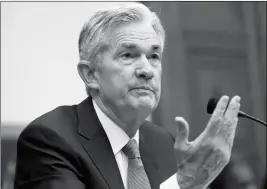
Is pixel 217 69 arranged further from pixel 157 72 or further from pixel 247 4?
pixel 157 72

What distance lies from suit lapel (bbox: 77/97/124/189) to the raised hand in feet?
0.86

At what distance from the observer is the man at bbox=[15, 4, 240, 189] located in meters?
2.03

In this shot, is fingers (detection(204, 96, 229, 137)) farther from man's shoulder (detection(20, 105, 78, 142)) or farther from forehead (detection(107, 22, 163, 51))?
man's shoulder (detection(20, 105, 78, 142))

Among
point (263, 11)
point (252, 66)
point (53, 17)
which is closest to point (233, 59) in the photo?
point (252, 66)

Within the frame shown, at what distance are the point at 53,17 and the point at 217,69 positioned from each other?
141cm

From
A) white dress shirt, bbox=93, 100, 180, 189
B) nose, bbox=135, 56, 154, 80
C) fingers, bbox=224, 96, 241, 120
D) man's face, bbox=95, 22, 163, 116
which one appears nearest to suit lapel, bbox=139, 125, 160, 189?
white dress shirt, bbox=93, 100, 180, 189

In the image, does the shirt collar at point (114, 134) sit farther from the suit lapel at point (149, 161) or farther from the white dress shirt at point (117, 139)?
the suit lapel at point (149, 161)

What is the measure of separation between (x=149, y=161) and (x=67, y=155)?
1.34 feet

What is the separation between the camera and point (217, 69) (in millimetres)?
4957

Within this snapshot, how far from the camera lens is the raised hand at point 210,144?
1963 mm

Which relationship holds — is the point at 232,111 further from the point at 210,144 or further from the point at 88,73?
the point at 88,73

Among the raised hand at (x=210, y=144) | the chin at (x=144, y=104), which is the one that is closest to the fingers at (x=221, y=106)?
the raised hand at (x=210, y=144)

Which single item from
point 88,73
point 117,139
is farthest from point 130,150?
point 88,73

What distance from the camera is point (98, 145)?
2.23 meters
